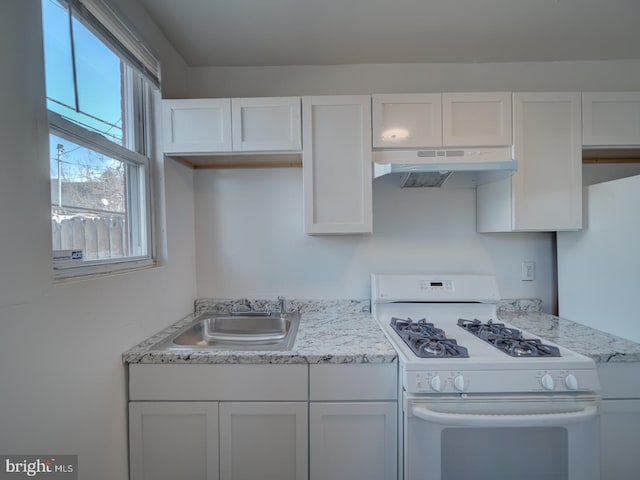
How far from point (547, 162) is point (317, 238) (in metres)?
1.34

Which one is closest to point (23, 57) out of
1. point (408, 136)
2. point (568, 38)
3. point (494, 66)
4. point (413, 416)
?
point (408, 136)

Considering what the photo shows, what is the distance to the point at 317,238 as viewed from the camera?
5.96 feet

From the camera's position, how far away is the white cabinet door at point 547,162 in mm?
1466

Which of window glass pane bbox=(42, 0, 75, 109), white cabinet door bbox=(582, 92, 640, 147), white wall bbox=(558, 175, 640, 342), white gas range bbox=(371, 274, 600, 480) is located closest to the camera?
window glass pane bbox=(42, 0, 75, 109)

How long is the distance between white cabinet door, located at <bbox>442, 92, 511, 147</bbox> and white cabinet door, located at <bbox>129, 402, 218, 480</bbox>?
177 cm

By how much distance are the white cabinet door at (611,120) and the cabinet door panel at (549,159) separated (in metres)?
0.05

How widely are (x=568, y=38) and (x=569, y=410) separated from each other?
189 cm

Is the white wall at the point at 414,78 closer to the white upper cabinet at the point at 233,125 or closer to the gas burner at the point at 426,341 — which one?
the white upper cabinet at the point at 233,125

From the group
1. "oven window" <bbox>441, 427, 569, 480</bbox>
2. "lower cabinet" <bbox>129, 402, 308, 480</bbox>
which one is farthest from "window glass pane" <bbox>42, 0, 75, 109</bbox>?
"oven window" <bbox>441, 427, 569, 480</bbox>

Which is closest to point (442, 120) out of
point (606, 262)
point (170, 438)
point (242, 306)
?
Answer: point (606, 262)

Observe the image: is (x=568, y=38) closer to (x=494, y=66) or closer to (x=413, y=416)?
(x=494, y=66)

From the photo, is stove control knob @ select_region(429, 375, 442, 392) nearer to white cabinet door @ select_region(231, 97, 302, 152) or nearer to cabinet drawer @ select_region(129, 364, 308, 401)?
cabinet drawer @ select_region(129, 364, 308, 401)

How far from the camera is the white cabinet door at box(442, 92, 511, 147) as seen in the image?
1473mm

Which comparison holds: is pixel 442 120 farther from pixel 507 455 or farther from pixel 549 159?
pixel 507 455
